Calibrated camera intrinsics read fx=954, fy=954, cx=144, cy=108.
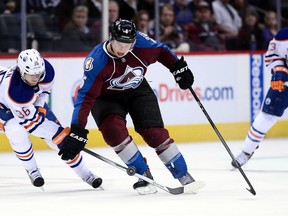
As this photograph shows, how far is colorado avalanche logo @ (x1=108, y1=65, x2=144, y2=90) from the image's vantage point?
19.4 feet

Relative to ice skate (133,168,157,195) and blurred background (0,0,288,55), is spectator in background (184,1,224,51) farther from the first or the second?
ice skate (133,168,157,195)

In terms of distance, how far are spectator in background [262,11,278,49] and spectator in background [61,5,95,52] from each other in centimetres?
247

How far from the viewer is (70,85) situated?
31.2 ft

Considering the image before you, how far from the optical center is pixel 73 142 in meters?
5.64

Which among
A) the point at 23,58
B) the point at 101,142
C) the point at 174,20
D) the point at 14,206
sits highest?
the point at 23,58

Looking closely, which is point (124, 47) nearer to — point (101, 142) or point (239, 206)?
point (239, 206)

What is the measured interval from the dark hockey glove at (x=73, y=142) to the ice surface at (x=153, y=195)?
0.98 feet

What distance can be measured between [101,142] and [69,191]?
3296 mm

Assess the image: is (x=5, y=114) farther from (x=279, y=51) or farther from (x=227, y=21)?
(x=227, y=21)

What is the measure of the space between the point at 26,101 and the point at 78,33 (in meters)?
3.84

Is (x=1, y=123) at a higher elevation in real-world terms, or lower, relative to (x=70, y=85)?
higher

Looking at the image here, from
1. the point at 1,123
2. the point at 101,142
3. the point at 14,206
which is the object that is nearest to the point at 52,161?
the point at 101,142

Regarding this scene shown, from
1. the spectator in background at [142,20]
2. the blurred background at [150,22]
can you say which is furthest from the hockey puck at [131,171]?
the spectator in background at [142,20]

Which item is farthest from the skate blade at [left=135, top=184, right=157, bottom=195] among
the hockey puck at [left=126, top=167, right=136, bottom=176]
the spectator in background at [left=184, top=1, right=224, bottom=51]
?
the spectator in background at [left=184, top=1, right=224, bottom=51]
